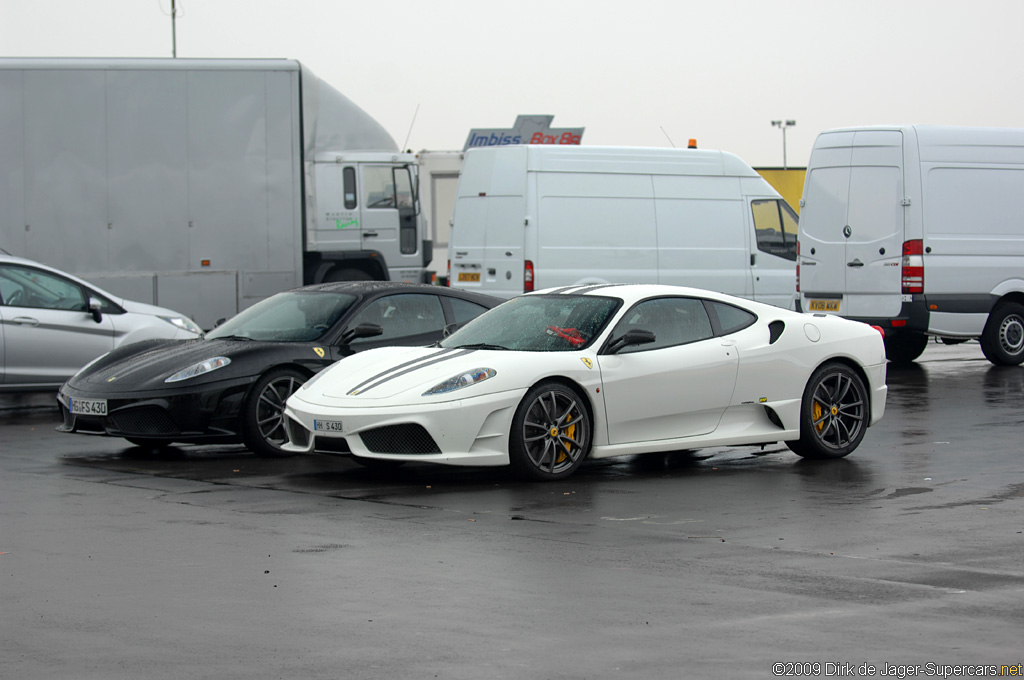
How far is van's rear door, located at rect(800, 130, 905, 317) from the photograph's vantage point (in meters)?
16.5

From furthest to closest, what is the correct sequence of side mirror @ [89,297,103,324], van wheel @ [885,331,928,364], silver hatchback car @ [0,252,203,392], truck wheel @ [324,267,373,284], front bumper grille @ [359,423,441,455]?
truck wheel @ [324,267,373,284] < van wheel @ [885,331,928,364] < side mirror @ [89,297,103,324] < silver hatchback car @ [0,252,203,392] < front bumper grille @ [359,423,441,455]

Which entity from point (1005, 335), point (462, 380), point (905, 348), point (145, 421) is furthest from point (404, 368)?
point (905, 348)

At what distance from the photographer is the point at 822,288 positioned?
1725cm

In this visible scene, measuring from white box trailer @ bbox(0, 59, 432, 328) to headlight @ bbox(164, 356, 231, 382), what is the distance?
10.6 m

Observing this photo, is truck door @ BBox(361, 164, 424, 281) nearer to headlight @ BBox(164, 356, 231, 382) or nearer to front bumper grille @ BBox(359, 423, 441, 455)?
headlight @ BBox(164, 356, 231, 382)

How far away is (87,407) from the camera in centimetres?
1027

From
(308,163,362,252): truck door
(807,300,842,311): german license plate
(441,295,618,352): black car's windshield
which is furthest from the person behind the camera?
(308,163,362,252): truck door

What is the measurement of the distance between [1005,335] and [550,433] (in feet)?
34.4

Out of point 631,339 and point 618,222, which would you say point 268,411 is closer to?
point 631,339

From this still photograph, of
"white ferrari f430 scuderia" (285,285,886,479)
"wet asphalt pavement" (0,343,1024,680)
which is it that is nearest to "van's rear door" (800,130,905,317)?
"white ferrari f430 scuderia" (285,285,886,479)

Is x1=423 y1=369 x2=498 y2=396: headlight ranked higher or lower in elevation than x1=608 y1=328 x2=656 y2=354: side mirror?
lower

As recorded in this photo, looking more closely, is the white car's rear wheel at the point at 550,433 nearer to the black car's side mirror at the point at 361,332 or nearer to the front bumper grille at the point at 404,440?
the front bumper grille at the point at 404,440

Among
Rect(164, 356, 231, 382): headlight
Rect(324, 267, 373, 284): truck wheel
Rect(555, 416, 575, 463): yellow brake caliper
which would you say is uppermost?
Rect(324, 267, 373, 284): truck wheel

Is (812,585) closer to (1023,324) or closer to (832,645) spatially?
(832,645)
